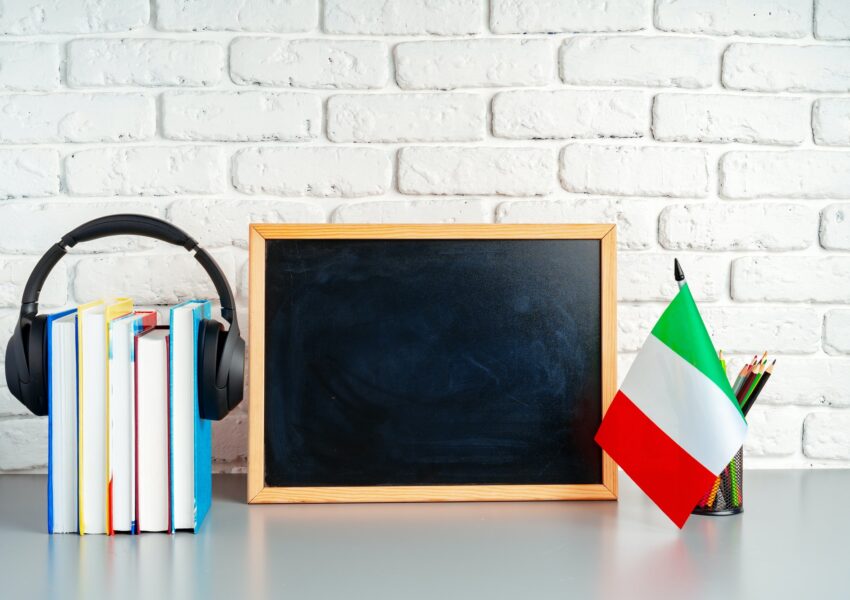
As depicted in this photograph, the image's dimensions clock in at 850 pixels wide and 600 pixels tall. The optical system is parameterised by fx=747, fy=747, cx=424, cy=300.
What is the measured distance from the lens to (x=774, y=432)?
3.82 feet

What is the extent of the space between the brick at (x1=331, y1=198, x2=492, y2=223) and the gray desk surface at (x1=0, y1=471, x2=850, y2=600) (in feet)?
1.39

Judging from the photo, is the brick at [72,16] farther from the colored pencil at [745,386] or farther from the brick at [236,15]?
the colored pencil at [745,386]

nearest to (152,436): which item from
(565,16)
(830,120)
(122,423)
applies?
(122,423)

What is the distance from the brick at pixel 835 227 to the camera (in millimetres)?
1161

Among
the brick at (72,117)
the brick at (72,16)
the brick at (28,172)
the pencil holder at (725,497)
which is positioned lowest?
the pencil holder at (725,497)

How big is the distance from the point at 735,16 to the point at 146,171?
92 centimetres

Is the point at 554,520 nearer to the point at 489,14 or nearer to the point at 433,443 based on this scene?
the point at 433,443

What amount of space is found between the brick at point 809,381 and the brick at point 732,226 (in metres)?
0.18

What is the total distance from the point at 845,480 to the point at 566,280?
0.52 m

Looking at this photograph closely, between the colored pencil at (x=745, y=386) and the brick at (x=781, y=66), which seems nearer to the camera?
the colored pencil at (x=745, y=386)

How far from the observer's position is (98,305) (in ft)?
2.98

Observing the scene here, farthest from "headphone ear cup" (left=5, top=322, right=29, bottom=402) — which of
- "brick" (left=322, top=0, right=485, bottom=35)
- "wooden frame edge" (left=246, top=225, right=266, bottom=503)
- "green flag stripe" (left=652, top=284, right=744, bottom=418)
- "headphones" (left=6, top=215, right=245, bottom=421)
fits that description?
"green flag stripe" (left=652, top=284, right=744, bottom=418)

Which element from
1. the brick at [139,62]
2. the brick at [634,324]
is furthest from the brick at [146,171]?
the brick at [634,324]

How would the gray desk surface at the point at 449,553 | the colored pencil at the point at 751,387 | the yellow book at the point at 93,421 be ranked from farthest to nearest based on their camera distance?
the colored pencil at the point at 751,387
the yellow book at the point at 93,421
the gray desk surface at the point at 449,553
